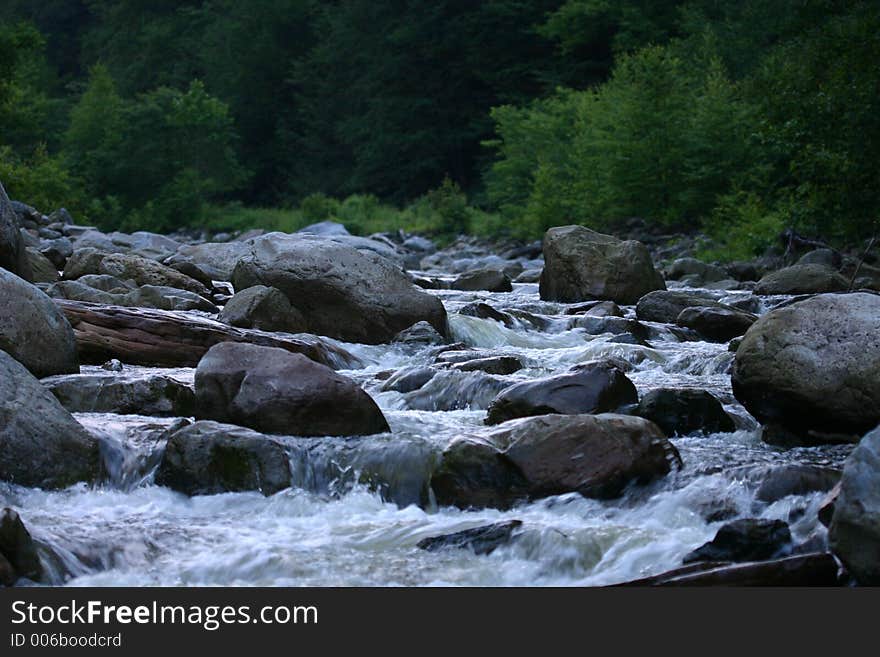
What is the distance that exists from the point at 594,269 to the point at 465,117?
28551 mm

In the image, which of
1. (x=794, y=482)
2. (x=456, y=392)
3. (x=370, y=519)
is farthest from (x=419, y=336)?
(x=794, y=482)

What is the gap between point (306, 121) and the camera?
45844 mm

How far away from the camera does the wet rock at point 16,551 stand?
4.42 meters

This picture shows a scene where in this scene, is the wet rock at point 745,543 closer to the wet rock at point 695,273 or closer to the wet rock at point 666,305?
the wet rock at point 666,305

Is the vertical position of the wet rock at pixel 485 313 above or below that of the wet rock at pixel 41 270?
below

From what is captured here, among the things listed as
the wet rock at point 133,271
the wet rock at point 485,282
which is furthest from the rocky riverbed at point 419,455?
the wet rock at point 485,282

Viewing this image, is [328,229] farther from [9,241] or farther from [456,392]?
[456,392]

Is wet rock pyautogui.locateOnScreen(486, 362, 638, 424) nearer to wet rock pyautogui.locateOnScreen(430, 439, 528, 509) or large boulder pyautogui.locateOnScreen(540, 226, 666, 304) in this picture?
wet rock pyautogui.locateOnScreen(430, 439, 528, 509)

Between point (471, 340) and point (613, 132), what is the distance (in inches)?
532

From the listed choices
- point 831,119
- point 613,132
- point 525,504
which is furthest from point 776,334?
point 613,132

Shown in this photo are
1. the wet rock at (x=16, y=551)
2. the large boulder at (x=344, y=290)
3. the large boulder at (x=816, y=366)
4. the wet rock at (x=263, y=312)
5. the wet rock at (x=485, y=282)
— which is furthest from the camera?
the wet rock at (x=485, y=282)

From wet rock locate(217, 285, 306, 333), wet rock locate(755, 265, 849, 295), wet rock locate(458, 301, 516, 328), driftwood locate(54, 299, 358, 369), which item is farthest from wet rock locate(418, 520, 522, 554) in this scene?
wet rock locate(755, 265, 849, 295)

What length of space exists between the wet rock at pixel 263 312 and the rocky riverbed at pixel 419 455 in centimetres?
3

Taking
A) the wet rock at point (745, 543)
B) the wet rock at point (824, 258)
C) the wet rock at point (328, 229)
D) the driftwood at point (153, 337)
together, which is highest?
the wet rock at point (745, 543)
